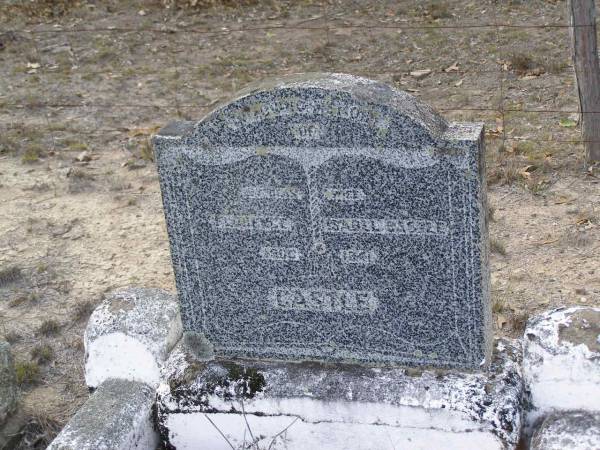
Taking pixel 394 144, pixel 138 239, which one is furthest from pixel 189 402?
pixel 138 239

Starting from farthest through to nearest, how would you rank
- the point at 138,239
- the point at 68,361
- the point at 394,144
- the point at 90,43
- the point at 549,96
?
the point at 90,43, the point at 549,96, the point at 138,239, the point at 68,361, the point at 394,144

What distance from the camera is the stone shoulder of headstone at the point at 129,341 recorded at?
4.05 meters

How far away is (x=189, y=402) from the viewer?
12.7ft

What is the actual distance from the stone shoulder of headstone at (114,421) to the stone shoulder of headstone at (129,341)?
0.06 m

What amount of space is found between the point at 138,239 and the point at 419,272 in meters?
2.88

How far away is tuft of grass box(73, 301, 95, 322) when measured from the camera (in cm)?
522

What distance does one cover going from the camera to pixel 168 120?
7953 mm

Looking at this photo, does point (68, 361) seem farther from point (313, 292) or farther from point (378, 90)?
point (378, 90)

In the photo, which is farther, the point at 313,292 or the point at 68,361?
the point at 68,361

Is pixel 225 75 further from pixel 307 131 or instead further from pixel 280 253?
pixel 307 131

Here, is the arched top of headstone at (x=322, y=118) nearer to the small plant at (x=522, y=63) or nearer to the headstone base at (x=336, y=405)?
the headstone base at (x=336, y=405)

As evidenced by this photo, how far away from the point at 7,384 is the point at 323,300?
1.54 m

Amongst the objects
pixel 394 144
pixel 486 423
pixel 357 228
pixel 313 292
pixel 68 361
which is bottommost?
pixel 68 361

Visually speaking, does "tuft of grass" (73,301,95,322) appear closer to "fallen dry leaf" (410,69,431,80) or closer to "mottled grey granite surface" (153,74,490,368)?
"mottled grey granite surface" (153,74,490,368)
